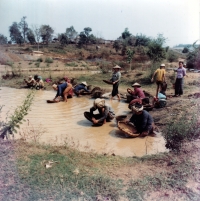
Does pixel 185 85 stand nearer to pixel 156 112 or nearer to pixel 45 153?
pixel 156 112

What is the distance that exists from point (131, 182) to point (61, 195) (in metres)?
0.97

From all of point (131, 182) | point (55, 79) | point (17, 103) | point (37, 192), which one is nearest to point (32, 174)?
point (37, 192)

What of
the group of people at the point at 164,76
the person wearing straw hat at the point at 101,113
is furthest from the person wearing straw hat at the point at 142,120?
the group of people at the point at 164,76

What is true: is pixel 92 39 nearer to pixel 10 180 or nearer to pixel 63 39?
pixel 63 39

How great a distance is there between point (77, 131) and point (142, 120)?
1.77m

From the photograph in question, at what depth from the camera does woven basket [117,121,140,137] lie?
5875mm

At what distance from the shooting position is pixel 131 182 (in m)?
3.43

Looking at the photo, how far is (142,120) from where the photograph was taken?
5852mm

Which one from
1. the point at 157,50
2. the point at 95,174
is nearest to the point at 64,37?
the point at 157,50

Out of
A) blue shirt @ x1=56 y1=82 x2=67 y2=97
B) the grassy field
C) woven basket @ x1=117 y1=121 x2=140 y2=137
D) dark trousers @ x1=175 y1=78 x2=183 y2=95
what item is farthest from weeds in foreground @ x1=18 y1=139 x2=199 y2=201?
dark trousers @ x1=175 y1=78 x2=183 y2=95

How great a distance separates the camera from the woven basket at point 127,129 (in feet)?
19.3

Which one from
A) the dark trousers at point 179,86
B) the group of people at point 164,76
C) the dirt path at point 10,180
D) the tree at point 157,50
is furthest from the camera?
the tree at point 157,50

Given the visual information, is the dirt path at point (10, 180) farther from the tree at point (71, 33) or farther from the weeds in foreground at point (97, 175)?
the tree at point (71, 33)

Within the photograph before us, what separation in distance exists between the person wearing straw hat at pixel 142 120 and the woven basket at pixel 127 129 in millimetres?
132
